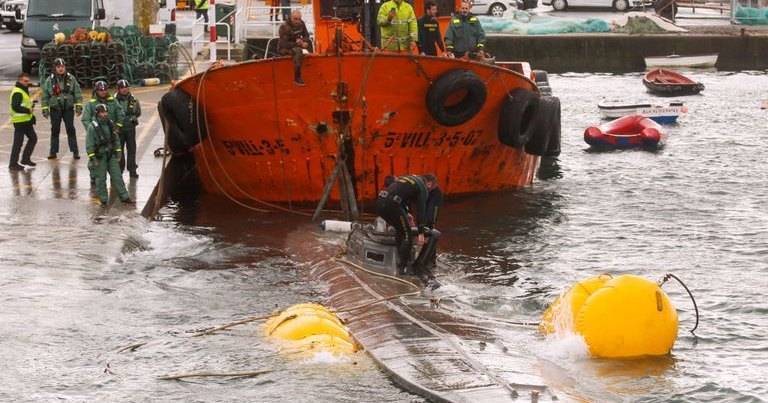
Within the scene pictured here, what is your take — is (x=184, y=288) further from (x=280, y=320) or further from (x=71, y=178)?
(x=71, y=178)

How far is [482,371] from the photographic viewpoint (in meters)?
11.6

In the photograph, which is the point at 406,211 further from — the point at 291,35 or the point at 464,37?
the point at 464,37

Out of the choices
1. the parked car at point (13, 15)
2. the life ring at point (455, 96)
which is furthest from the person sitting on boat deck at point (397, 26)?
the parked car at point (13, 15)

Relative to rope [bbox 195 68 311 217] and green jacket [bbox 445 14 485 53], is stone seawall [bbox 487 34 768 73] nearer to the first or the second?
green jacket [bbox 445 14 485 53]

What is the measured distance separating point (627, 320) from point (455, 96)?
25.2 ft

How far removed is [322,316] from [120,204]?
6.34 metres


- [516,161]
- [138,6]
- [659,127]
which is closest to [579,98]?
[659,127]

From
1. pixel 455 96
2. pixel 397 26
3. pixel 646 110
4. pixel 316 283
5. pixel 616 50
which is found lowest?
pixel 316 283

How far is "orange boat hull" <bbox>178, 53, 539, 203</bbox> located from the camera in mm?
19172

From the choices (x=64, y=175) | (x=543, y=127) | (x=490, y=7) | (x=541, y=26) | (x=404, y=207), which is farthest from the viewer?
(x=490, y=7)

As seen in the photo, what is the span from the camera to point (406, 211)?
617 inches

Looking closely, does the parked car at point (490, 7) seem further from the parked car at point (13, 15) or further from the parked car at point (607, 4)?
the parked car at point (13, 15)

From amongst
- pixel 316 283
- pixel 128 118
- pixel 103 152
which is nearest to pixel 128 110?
pixel 128 118

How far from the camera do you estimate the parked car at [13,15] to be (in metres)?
48.2
